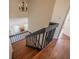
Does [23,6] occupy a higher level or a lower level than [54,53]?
higher

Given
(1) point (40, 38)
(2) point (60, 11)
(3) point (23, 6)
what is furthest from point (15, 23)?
(2) point (60, 11)

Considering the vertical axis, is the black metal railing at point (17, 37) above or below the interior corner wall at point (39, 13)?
below

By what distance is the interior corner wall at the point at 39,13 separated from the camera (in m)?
4.91

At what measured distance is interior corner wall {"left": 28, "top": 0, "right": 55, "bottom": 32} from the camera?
16.1ft

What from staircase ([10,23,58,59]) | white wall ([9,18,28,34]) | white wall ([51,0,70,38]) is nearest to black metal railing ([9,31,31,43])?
white wall ([9,18,28,34])

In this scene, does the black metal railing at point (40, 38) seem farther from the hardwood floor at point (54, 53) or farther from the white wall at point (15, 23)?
the white wall at point (15, 23)

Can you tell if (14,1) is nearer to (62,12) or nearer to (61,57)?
(62,12)

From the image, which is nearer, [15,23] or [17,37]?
[15,23]

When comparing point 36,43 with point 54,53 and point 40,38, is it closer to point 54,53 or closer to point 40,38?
point 40,38

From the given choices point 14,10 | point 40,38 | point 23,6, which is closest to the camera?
point 40,38

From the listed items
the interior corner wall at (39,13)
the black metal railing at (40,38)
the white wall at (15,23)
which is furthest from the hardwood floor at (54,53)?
the white wall at (15,23)

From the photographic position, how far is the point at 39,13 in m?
5.67
